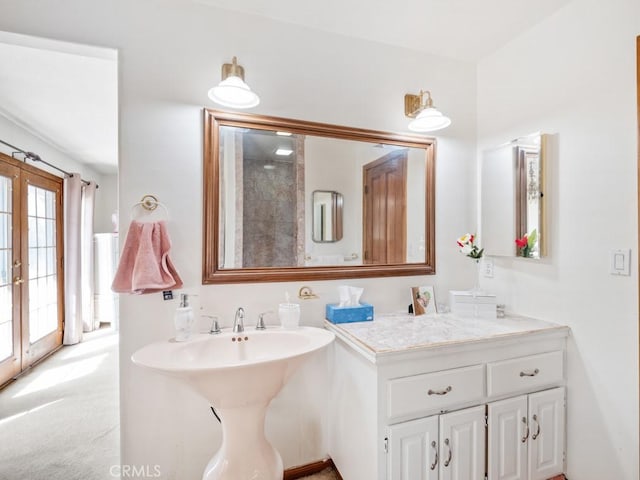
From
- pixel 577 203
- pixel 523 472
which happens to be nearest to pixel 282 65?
pixel 577 203

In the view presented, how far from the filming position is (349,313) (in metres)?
1.62

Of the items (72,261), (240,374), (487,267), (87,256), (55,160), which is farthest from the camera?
(87,256)

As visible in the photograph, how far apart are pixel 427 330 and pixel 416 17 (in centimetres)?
161

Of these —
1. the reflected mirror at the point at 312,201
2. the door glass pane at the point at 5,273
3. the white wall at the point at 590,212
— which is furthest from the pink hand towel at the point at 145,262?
the door glass pane at the point at 5,273

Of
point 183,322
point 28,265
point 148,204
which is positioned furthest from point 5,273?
point 183,322

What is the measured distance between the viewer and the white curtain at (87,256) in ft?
13.4

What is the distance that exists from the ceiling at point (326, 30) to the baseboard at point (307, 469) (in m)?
2.22

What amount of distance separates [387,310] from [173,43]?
70.0 inches

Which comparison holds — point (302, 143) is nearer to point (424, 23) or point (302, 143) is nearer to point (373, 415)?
point (424, 23)

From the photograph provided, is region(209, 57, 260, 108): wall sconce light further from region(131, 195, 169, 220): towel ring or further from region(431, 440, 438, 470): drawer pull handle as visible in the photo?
region(431, 440, 438, 470): drawer pull handle

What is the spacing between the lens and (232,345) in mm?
→ 1415

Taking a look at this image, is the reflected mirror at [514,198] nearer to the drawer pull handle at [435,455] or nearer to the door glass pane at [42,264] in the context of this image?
the drawer pull handle at [435,455]

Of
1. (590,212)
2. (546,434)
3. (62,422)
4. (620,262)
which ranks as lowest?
(62,422)

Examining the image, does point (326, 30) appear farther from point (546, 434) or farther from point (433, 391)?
point (546, 434)
